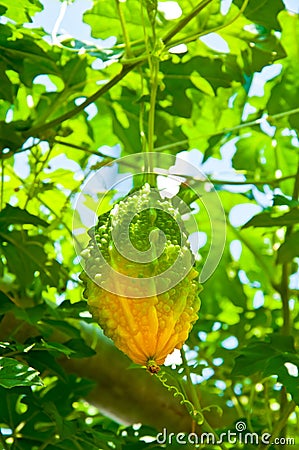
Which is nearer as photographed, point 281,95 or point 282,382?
point 282,382

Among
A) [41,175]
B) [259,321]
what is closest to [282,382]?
[259,321]

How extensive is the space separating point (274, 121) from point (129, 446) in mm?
609

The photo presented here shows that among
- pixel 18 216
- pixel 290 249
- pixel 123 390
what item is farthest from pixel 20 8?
pixel 123 390

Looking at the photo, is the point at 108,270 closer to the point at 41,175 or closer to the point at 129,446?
the point at 129,446

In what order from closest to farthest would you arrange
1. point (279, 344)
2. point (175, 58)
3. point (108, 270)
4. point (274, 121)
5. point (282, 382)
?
point (108, 270)
point (282, 382)
point (279, 344)
point (175, 58)
point (274, 121)

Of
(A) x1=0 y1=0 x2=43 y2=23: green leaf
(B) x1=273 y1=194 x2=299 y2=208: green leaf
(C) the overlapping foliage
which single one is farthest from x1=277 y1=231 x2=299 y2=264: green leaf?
(A) x1=0 y1=0 x2=43 y2=23: green leaf

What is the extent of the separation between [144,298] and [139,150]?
0.67 metres

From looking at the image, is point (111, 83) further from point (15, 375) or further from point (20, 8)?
point (15, 375)

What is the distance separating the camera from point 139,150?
4.75 ft

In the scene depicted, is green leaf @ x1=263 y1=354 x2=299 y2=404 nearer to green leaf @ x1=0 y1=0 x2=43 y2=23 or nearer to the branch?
the branch

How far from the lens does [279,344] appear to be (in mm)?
1183

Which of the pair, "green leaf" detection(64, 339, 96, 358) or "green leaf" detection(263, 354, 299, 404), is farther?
"green leaf" detection(64, 339, 96, 358)

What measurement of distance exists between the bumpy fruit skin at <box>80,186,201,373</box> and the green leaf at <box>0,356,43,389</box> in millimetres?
87

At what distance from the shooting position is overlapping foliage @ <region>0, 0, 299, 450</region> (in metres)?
1.16
